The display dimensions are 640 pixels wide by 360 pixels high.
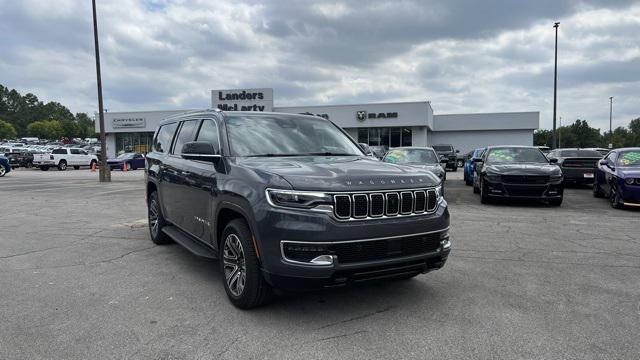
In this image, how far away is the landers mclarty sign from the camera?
41.9 metres

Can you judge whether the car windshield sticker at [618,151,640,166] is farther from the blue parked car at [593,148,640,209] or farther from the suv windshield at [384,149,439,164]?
the suv windshield at [384,149,439,164]

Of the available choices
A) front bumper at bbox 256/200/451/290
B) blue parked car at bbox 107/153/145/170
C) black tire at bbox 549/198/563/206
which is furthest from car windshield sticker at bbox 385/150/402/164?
blue parked car at bbox 107/153/145/170

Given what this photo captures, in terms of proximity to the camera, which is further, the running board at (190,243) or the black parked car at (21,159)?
the black parked car at (21,159)

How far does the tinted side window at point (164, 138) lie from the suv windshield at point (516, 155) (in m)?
8.85

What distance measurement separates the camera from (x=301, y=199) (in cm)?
379

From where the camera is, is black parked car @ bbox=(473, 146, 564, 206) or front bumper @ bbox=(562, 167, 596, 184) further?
front bumper @ bbox=(562, 167, 596, 184)

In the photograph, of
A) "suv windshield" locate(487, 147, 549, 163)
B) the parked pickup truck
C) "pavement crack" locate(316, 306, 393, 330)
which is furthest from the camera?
the parked pickup truck

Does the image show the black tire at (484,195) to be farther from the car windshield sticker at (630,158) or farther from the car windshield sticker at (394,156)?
the car windshield sticker at (630,158)

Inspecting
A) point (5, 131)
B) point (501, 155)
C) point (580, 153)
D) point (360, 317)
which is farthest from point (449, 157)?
point (5, 131)

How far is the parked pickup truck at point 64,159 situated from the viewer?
33.2 m

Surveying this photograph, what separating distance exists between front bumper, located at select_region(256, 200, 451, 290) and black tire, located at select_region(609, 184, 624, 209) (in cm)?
928

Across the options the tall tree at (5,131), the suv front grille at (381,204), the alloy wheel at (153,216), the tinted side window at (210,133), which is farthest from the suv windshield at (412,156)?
the tall tree at (5,131)

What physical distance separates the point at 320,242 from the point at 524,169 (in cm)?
906

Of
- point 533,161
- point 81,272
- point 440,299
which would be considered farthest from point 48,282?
point 533,161
